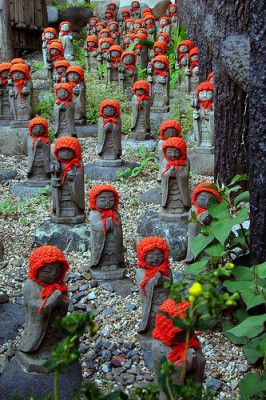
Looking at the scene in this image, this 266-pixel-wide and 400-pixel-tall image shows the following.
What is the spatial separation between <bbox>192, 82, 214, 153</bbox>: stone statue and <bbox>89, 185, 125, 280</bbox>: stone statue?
2731 millimetres

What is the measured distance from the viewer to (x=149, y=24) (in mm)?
13734

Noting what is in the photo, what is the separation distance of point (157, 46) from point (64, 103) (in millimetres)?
3371

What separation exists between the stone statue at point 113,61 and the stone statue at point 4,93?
190 centimetres

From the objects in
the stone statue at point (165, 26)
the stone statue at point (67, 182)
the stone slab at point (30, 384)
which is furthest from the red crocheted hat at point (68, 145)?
the stone statue at point (165, 26)

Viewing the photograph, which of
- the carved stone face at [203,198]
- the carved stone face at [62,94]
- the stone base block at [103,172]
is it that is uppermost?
the carved stone face at [62,94]

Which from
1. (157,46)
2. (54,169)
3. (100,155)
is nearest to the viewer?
(54,169)

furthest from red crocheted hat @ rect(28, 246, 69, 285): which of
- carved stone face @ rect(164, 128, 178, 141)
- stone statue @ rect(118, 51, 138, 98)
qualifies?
stone statue @ rect(118, 51, 138, 98)

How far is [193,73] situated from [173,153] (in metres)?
4.73

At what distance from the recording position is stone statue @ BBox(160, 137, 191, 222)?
519 centimetres

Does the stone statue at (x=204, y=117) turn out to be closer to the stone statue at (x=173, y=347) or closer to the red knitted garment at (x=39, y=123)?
the red knitted garment at (x=39, y=123)

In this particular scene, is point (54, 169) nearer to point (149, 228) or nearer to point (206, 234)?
point (149, 228)

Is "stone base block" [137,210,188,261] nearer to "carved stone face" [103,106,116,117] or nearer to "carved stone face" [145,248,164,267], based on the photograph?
"carved stone face" [145,248,164,267]

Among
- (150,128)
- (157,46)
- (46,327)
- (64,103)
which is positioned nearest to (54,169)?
(46,327)

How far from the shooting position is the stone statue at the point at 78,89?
8555 mm
